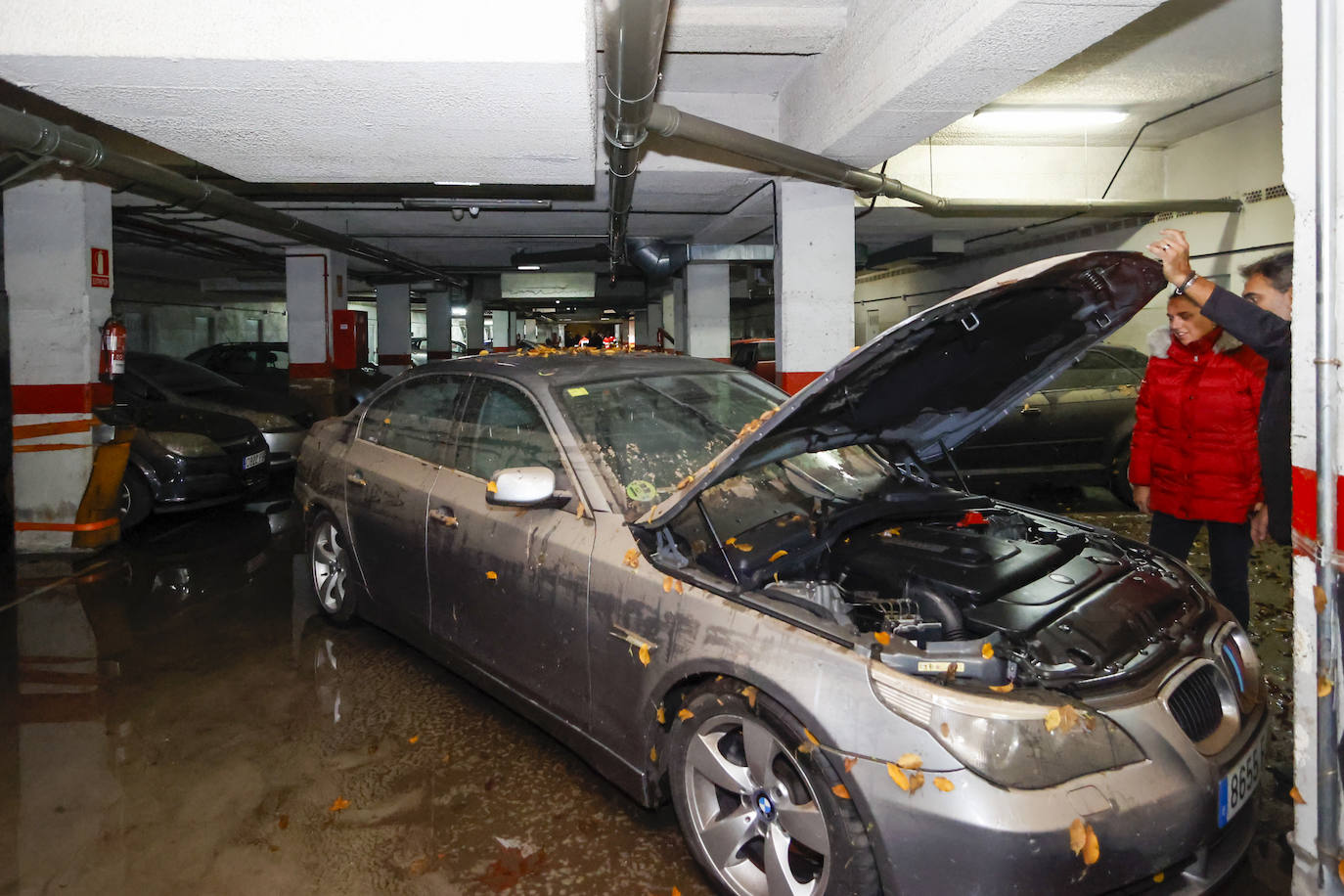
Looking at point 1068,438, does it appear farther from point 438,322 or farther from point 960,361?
point 438,322

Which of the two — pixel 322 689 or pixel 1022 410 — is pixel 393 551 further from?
pixel 1022 410

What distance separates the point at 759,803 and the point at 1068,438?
614 centimetres

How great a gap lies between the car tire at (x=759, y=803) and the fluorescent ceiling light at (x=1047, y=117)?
6.42m

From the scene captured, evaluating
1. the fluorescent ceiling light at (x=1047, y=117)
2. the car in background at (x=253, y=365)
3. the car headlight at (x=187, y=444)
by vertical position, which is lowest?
the car headlight at (x=187, y=444)

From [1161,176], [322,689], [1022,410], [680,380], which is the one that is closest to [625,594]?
[680,380]

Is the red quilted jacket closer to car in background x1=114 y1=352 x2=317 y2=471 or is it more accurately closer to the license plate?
the license plate

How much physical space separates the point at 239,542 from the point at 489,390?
417 cm

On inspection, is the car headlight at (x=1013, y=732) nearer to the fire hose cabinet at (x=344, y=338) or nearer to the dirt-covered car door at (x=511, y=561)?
the dirt-covered car door at (x=511, y=561)

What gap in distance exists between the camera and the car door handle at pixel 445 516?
319 centimetres

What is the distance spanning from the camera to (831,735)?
1847 millimetres

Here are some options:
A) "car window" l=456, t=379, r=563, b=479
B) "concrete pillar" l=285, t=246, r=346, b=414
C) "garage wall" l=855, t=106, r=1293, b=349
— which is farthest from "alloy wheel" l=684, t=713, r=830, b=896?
"concrete pillar" l=285, t=246, r=346, b=414

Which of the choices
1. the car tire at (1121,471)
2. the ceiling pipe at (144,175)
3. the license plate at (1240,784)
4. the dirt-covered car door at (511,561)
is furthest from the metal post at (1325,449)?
the car tire at (1121,471)

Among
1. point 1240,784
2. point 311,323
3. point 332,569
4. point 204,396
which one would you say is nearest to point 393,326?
point 311,323

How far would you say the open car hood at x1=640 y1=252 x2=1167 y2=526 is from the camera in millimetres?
2209
